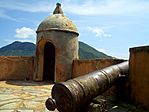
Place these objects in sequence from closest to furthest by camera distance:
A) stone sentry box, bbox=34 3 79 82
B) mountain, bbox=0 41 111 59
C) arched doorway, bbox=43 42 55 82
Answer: stone sentry box, bbox=34 3 79 82 → arched doorway, bbox=43 42 55 82 → mountain, bbox=0 41 111 59

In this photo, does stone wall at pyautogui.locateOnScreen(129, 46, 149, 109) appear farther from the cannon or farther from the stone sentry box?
the stone sentry box

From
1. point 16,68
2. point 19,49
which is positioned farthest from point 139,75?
point 19,49

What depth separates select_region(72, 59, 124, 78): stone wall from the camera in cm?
855

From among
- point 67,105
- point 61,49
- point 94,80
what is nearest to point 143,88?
point 94,80

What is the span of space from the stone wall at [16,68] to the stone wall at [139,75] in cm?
819

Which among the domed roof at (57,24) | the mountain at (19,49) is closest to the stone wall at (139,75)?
the domed roof at (57,24)

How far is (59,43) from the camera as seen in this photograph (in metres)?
12.2

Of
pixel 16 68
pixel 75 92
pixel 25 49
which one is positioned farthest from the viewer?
pixel 25 49

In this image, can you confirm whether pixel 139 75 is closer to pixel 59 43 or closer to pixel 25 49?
pixel 59 43

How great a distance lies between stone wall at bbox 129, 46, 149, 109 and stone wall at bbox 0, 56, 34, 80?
8189 mm

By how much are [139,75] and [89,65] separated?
411cm

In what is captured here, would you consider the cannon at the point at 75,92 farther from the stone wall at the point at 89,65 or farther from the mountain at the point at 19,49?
the mountain at the point at 19,49

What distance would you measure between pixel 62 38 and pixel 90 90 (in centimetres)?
754

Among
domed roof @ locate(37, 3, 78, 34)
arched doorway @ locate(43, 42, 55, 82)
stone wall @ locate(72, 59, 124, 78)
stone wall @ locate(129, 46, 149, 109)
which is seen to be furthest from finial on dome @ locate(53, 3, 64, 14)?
stone wall @ locate(129, 46, 149, 109)
